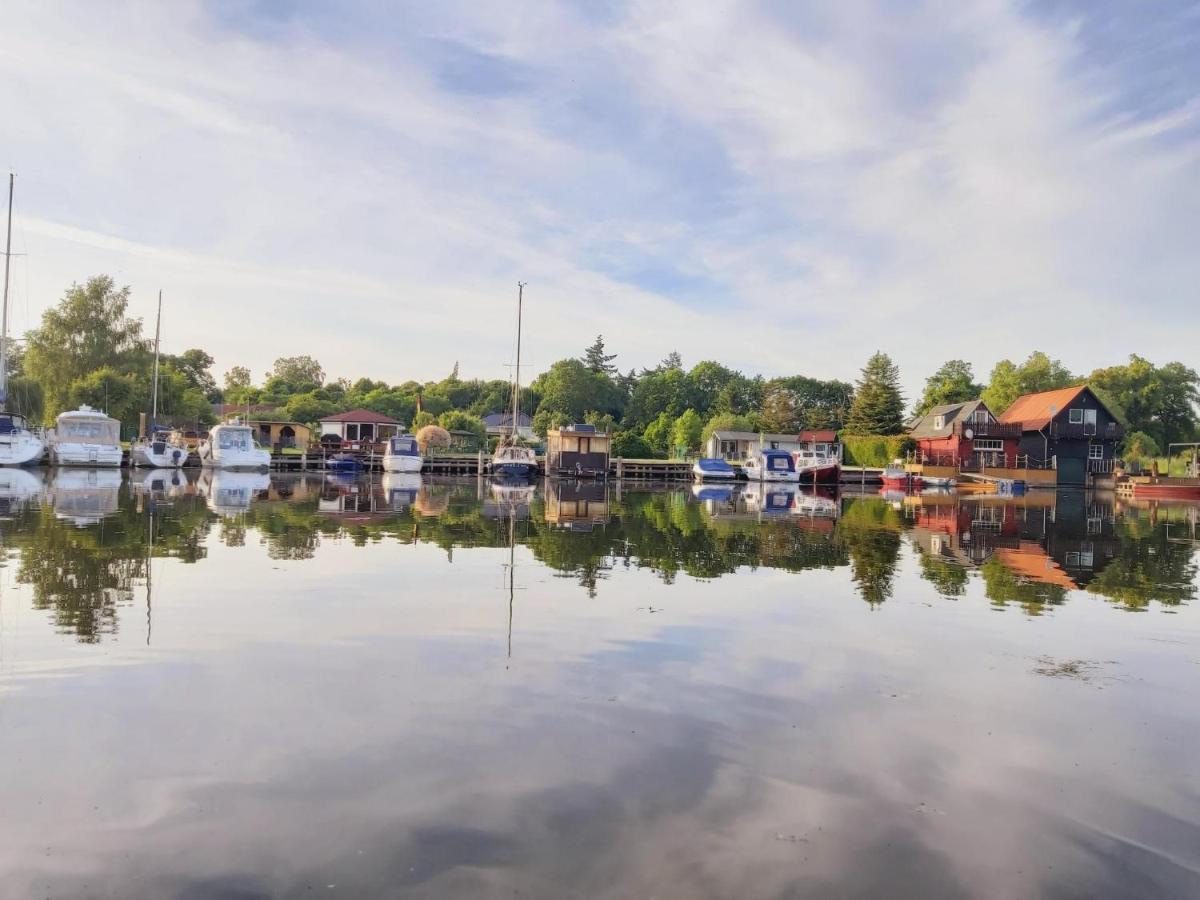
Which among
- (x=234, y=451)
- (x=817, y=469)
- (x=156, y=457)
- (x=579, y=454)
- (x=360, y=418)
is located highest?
(x=360, y=418)

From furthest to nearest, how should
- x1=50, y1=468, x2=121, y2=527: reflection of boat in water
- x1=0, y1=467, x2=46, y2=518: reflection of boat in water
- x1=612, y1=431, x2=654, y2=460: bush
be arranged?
1. x1=612, y1=431, x2=654, y2=460: bush
2. x1=0, y1=467, x2=46, y2=518: reflection of boat in water
3. x1=50, y1=468, x2=121, y2=527: reflection of boat in water

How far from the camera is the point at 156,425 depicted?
63594mm

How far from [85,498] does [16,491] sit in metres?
3.97

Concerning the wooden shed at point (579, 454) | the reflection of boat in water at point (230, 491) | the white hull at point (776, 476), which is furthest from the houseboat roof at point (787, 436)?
the reflection of boat in water at point (230, 491)

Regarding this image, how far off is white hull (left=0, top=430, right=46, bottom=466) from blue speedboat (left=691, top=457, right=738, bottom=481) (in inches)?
1656

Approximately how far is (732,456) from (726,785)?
8670 centimetres

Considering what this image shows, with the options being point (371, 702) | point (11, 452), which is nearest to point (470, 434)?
point (11, 452)

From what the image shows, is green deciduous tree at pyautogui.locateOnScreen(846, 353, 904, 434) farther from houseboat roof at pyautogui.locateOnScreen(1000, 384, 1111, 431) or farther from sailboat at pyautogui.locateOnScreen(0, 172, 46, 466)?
sailboat at pyautogui.locateOnScreen(0, 172, 46, 466)

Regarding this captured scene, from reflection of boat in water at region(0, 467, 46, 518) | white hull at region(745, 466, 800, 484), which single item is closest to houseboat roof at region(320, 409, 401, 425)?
white hull at region(745, 466, 800, 484)

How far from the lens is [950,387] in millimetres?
88062

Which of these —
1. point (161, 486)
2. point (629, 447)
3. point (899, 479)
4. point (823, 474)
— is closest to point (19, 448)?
point (161, 486)

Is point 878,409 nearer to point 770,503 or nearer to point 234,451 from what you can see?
point 770,503

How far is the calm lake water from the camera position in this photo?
4.70m

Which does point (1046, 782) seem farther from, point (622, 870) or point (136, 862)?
point (136, 862)
